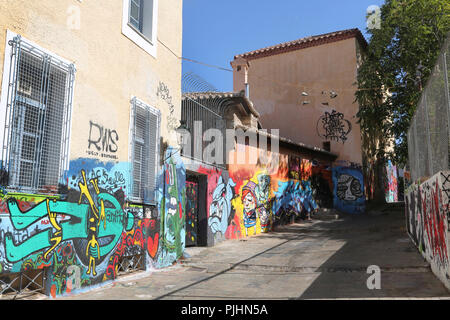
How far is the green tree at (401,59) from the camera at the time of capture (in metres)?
14.1

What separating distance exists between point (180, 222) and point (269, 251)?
8.10ft

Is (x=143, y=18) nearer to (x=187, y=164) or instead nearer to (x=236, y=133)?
(x=187, y=164)

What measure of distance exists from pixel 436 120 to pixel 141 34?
18.3ft

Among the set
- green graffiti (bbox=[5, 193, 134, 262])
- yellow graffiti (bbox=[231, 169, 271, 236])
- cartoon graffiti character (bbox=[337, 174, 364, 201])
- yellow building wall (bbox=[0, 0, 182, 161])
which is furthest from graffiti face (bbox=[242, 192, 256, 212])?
cartoon graffiti character (bbox=[337, 174, 364, 201])

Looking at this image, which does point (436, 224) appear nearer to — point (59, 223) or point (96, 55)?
point (59, 223)

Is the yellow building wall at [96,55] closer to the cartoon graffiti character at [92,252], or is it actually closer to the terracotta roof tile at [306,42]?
the cartoon graffiti character at [92,252]

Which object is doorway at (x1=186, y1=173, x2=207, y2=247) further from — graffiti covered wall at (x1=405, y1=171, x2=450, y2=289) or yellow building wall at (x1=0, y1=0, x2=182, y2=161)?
graffiti covered wall at (x1=405, y1=171, x2=450, y2=289)

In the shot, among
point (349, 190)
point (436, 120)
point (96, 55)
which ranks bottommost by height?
point (349, 190)

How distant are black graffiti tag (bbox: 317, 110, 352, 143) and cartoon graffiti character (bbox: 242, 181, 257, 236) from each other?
830cm

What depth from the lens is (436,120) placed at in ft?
19.7

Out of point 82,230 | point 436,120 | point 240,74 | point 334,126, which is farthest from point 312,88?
point 82,230

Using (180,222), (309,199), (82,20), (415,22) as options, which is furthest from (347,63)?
(82,20)

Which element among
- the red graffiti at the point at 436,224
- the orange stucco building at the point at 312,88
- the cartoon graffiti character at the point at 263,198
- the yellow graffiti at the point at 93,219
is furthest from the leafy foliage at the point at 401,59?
the yellow graffiti at the point at 93,219

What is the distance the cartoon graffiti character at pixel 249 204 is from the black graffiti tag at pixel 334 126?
8298 mm
